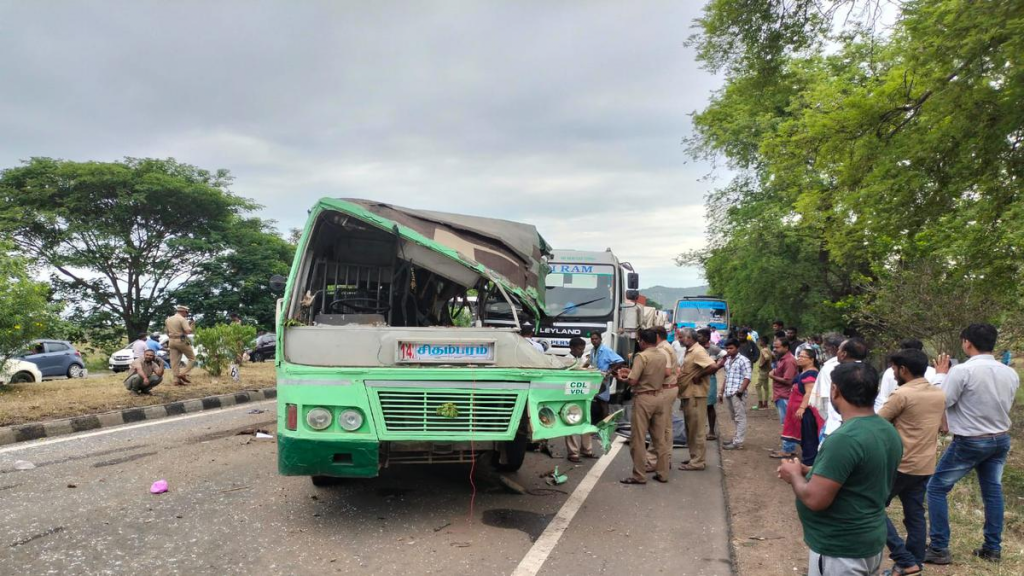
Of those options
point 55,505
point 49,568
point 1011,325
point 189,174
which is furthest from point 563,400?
point 189,174

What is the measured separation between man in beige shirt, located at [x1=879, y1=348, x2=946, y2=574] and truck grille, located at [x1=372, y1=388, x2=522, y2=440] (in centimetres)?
240

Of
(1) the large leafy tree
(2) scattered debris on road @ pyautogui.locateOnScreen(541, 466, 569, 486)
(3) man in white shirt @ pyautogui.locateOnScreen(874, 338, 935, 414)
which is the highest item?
(1) the large leafy tree

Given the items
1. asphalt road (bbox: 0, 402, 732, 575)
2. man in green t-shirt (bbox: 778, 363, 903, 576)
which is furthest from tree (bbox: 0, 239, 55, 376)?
man in green t-shirt (bbox: 778, 363, 903, 576)

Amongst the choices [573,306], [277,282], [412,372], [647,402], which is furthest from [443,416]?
[573,306]

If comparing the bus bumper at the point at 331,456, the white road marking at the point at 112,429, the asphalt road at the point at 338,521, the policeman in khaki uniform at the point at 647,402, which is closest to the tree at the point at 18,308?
the white road marking at the point at 112,429

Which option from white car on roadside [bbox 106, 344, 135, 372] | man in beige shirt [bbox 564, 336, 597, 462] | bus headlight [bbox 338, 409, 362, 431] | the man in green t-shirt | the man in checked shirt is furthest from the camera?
white car on roadside [bbox 106, 344, 135, 372]

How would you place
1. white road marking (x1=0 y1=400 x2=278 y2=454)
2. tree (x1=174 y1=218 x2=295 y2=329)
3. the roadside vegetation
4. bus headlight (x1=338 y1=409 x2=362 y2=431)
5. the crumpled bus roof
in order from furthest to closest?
tree (x1=174 y1=218 x2=295 y2=329)
the roadside vegetation
white road marking (x1=0 y1=400 x2=278 y2=454)
the crumpled bus roof
bus headlight (x1=338 y1=409 x2=362 y2=431)

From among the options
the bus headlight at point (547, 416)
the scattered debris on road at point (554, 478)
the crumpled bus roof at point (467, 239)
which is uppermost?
the crumpled bus roof at point (467, 239)

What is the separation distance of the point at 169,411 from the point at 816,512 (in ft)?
34.6

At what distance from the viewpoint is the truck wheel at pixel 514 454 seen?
5.54 metres

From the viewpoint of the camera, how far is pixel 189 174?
2608 cm

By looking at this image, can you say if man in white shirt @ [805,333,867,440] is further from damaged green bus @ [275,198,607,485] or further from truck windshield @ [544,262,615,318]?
truck windshield @ [544,262,615,318]

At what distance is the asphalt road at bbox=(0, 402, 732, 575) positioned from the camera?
4184 mm

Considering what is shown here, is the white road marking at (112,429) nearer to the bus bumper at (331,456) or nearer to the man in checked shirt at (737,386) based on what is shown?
the bus bumper at (331,456)
